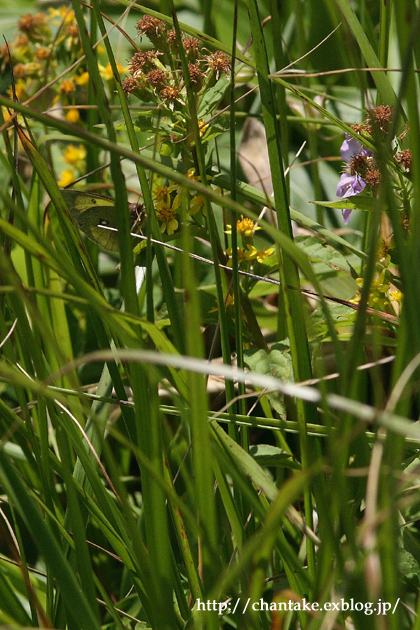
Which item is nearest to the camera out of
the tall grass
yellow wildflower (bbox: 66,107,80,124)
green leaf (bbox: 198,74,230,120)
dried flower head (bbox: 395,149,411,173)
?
the tall grass

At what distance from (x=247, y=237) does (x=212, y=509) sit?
0.52 meters

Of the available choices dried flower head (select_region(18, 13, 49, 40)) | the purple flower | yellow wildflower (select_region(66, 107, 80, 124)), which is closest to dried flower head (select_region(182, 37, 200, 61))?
the purple flower

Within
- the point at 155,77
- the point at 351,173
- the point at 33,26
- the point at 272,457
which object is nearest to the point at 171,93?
the point at 155,77

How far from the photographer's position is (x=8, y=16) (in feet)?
7.45

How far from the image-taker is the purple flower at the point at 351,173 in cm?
76

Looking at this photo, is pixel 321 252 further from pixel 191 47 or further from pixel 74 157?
pixel 74 157

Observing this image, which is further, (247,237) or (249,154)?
(249,154)

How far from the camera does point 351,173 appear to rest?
2.50ft

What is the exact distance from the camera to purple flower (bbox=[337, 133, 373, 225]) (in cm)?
76

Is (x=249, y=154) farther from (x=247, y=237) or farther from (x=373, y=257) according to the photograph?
(x=373, y=257)

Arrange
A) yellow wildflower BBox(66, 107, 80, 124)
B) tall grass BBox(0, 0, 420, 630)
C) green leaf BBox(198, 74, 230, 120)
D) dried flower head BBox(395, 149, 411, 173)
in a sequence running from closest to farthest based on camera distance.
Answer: tall grass BBox(0, 0, 420, 630), dried flower head BBox(395, 149, 411, 173), green leaf BBox(198, 74, 230, 120), yellow wildflower BBox(66, 107, 80, 124)

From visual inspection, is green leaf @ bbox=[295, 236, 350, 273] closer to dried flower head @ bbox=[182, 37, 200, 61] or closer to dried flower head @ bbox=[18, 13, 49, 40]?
dried flower head @ bbox=[182, 37, 200, 61]

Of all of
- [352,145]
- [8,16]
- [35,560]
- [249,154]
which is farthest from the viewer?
[8,16]

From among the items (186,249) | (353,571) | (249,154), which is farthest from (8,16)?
(353,571)
